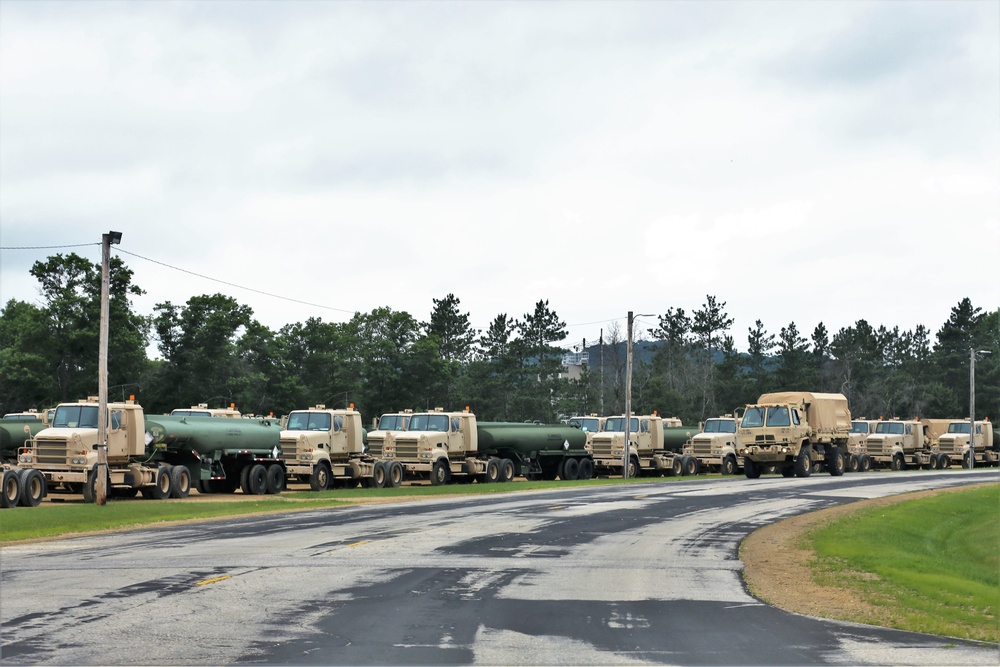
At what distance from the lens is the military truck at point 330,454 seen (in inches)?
1649

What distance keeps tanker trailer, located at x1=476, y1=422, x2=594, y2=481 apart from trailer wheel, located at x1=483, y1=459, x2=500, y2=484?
87 millimetres

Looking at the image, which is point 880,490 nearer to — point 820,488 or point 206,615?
point 820,488

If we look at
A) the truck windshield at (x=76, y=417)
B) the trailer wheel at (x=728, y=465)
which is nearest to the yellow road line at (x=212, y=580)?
the truck windshield at (x=76, y=417)

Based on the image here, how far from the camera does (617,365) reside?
11231 cm

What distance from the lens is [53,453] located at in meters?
33.5

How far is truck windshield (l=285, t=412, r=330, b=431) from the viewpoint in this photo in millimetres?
43062

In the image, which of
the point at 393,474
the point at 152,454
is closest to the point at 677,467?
the point at 393,474

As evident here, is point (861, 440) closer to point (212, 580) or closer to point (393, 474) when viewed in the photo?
point (393, 474)

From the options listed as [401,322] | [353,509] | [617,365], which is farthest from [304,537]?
[617,365]

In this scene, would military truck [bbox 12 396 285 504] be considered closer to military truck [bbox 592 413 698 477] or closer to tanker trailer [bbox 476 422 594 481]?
tanker trailer [bbox 476 422 594 481]

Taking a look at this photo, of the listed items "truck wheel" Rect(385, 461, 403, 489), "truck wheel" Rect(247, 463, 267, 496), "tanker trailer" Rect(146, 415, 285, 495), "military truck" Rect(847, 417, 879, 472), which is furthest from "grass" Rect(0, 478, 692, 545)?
"military truck" Rect(847, 417, 879, 472)

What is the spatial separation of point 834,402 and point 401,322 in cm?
4924

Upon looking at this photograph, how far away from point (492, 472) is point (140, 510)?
20.3m

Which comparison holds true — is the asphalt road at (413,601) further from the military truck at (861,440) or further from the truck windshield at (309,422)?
the military truck at (861,440)
